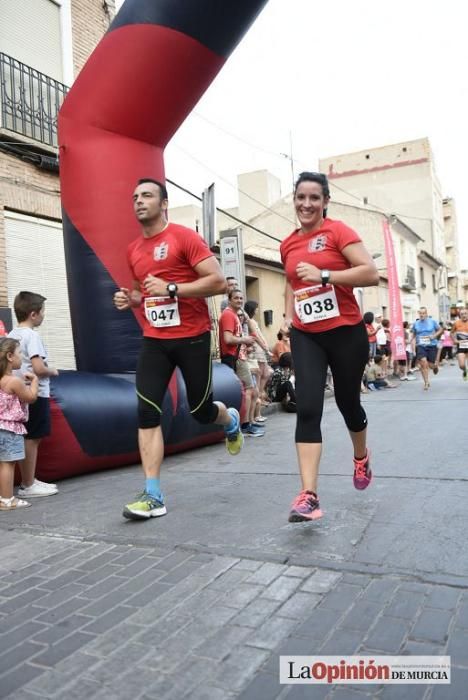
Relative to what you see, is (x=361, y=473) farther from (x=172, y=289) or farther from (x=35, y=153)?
(x=35, y=153)

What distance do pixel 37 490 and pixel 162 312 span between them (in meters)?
1.88

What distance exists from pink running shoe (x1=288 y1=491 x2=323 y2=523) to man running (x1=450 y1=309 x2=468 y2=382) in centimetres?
1099

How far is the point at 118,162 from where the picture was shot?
19.0 ft

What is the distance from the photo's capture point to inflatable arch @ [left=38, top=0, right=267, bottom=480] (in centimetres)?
545

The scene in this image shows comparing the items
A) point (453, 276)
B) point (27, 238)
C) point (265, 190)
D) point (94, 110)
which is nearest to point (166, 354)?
point (94, 110)

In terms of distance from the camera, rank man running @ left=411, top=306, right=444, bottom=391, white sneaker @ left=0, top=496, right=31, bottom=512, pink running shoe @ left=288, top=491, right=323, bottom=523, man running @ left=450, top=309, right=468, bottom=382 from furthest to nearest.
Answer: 1. man running @ left=411, top=306, right=444, bottom=391
2. man running @ left=450, top=309, right=468, bottom=382
3. white sneaker @ left=0, top=496, right=31, bottom=512
4. pink running shoe @ left=288, top=491, right=323, bottom=523

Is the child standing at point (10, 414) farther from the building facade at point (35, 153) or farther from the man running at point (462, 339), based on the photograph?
the man running at point (462, 339)

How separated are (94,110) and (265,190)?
2977 centimetres

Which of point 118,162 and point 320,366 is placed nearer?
point 320,366

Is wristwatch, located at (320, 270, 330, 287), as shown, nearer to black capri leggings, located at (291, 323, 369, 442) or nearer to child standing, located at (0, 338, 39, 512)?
black capri leggings, located at (291, 323, 369, 442)

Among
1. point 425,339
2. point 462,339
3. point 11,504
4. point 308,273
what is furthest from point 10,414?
point 462,339

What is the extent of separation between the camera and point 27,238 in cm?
930

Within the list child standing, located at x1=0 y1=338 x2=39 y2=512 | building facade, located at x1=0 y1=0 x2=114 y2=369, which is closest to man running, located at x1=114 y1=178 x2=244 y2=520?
child standing, located at x1=0 y1=338 x2=39 y2=512

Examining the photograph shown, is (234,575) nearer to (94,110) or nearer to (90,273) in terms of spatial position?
(90,273)
